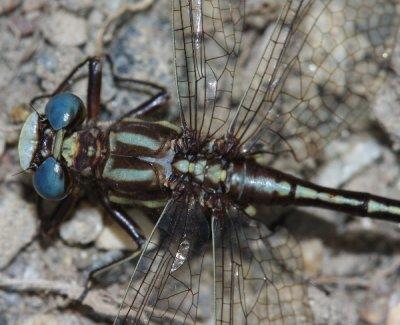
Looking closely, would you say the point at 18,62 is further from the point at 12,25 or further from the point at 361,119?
the point at 361,119

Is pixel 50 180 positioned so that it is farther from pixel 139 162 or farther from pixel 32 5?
pixel 32 5

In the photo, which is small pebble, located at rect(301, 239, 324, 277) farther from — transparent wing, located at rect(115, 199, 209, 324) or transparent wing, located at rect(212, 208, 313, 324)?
transparent wing, located at rect(115, 199, 209, 324)

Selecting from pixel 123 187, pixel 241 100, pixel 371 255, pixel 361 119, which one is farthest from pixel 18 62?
pixel 371 255

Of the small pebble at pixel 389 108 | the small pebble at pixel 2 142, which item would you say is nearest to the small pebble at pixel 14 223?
the small pebble at pixel 2 142

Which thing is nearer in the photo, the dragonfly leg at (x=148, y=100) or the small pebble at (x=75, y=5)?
the dragonfly leg at (x=148, y=100)

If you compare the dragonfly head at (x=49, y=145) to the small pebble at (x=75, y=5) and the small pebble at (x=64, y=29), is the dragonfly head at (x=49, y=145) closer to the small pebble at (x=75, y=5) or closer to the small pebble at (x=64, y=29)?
the small pebble at (x=64, y=29)

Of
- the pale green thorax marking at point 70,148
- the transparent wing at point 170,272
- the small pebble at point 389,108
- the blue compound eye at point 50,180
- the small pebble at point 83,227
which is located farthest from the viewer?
the small pebble at point 389,108

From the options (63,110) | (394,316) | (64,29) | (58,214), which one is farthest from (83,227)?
(394,316)
